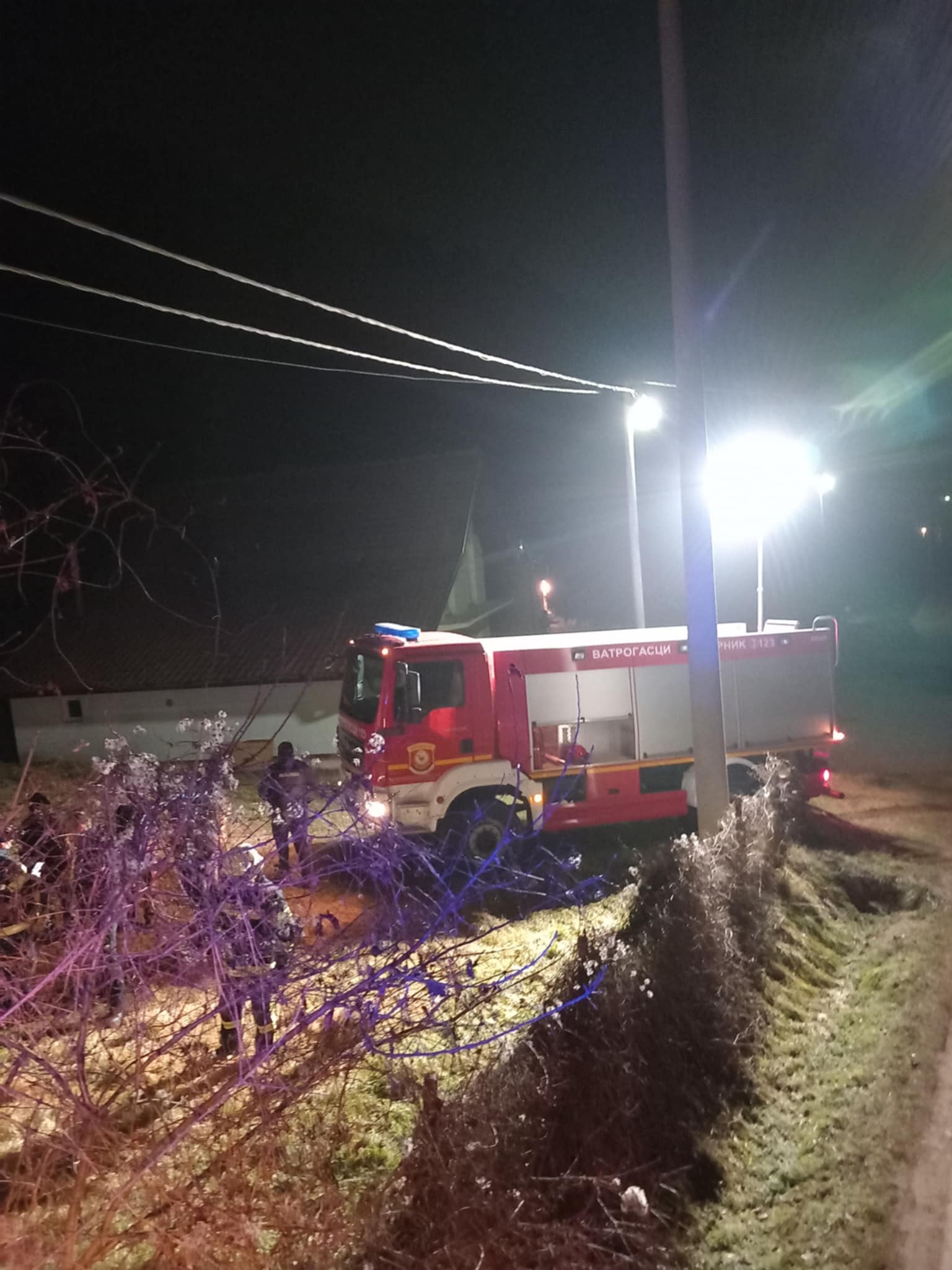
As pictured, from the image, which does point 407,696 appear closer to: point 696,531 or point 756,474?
point 696,531

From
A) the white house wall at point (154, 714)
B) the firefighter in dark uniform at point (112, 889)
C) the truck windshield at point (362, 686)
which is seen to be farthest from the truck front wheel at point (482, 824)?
the white house wall at point (154, 714)

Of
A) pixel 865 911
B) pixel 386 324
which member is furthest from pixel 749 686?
pixel 386 324

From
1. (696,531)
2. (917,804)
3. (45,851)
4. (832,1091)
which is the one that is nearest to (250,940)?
(45,851)

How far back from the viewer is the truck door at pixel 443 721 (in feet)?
27.0

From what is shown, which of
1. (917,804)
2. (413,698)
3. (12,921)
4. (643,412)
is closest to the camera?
(12,921)

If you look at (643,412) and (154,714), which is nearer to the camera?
(643,412)

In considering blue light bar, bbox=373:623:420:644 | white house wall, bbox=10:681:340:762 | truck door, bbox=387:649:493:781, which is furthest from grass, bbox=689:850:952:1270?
white house wall, bbox=10:681:340:762

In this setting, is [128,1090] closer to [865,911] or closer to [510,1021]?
[510,1021]

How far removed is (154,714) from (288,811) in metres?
15.9

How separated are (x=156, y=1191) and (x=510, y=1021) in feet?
7.93

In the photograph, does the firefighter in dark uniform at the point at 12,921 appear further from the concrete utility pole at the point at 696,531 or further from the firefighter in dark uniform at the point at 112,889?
the concrete utility pole at the point at 696,531

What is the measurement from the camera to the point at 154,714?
18.2 meters

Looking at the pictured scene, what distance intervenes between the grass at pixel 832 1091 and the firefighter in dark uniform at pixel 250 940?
1.98 m

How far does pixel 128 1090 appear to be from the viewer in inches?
138
